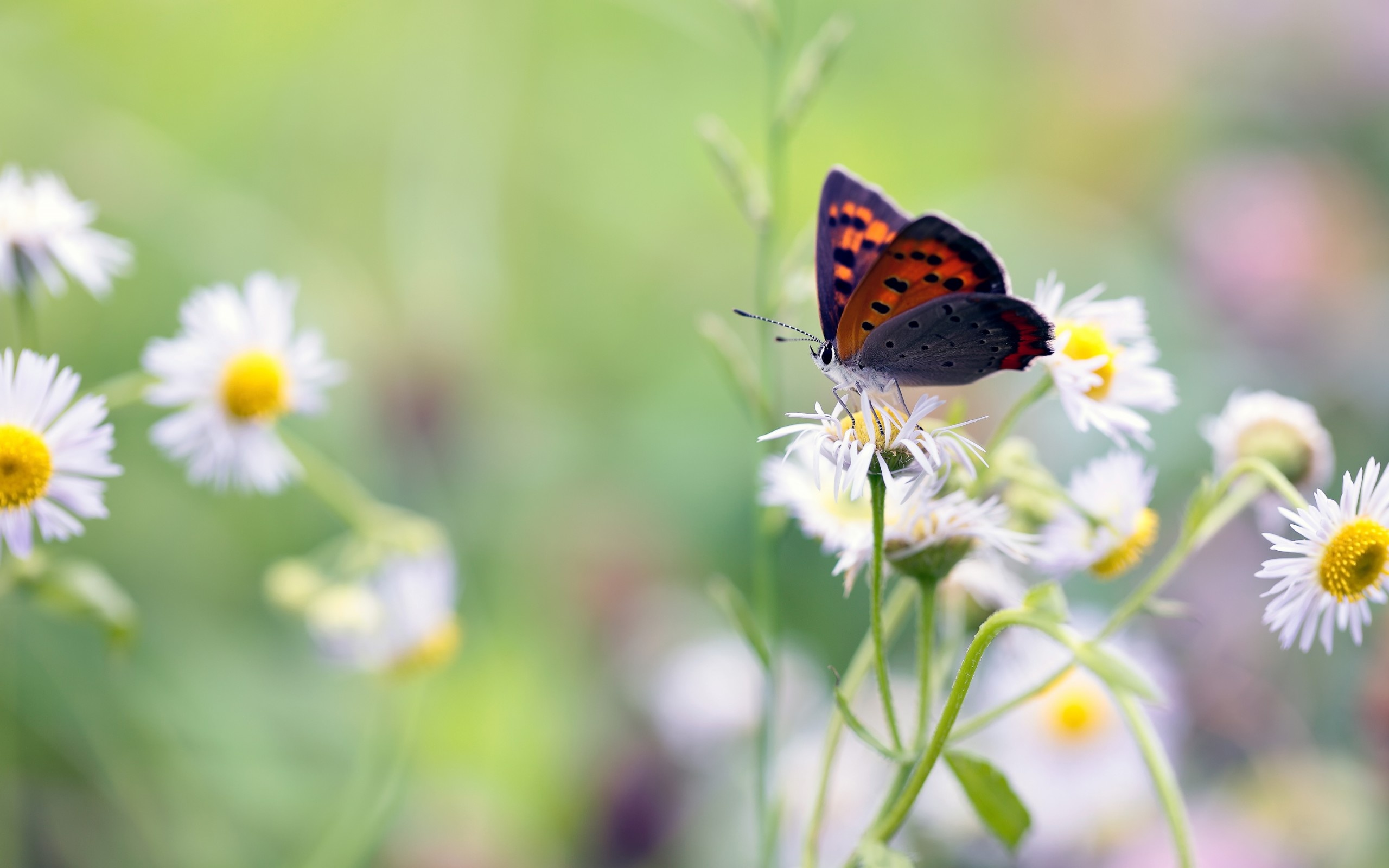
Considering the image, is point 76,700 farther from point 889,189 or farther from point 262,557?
point 889,189

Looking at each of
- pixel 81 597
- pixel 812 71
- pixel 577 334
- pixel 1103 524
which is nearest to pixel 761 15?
pixel 812 71

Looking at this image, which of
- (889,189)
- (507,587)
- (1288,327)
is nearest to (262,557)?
(507,587)

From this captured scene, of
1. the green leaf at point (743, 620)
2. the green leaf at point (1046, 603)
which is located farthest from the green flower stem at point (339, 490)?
the green leaf at point (1046, 603)

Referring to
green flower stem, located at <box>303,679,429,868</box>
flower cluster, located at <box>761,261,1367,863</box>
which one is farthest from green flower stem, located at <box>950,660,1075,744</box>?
green flower stem, located at <box>303,679,429,868</box>

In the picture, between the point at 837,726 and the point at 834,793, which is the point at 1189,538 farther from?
the point at 834,793

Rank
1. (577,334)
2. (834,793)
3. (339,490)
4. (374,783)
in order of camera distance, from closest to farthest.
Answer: (339,490), (834,793), (374,783), (577,334)

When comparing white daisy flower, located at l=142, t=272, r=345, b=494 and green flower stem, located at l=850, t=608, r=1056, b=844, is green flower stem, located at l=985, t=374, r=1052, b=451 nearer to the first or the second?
green flower stem, located at l=850, t=608, r=1056, b=844
